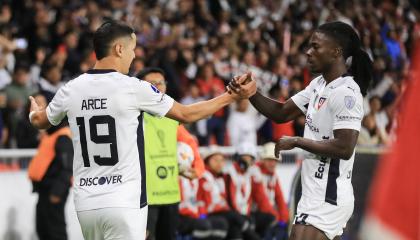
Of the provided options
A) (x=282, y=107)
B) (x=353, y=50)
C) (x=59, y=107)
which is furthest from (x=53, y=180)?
(x=353, y=50)

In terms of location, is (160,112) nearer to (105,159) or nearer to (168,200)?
(105,159)

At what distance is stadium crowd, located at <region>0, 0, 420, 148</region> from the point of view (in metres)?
13.3

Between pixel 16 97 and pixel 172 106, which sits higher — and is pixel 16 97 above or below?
above

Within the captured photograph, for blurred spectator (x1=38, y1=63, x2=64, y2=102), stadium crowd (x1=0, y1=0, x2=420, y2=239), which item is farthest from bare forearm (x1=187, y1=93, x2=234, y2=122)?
blurred spectator (x1=38, y1=63, x2=64, y2=102)

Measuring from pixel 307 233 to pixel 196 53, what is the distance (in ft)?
36.7

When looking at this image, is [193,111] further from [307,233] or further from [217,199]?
[217,199]

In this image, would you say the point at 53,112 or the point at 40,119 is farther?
the point at 40,119

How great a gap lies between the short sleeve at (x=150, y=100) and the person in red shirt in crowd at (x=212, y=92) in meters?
8.45

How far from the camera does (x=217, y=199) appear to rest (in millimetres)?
12141


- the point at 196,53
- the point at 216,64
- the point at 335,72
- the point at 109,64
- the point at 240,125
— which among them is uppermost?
the point at 196,53

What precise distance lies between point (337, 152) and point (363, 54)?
79 cm

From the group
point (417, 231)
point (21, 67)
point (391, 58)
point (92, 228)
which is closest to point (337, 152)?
point (92, 228)

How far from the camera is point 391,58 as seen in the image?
21859mm

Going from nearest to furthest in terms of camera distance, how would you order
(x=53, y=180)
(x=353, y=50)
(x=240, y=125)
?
(x=353, y=50) → (x=53, y=180) → (x=240, y=125)
